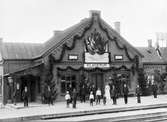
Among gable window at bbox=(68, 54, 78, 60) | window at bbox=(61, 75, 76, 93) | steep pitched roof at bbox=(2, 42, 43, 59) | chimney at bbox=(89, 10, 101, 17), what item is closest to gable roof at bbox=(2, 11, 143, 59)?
steep pitched roof at bbox=(2, 42, 43, 59)

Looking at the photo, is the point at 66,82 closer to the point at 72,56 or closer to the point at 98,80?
the point at 72,56

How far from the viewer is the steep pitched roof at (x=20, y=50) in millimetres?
33531

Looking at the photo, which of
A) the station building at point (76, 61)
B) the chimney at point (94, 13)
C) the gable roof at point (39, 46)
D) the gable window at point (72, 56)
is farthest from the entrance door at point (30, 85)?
the chimney at point (94, 13)

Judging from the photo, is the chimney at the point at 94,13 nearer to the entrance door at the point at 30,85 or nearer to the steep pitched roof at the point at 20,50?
the steep pitched roof at the point at 20,50

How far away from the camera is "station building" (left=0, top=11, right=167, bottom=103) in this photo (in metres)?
29.7

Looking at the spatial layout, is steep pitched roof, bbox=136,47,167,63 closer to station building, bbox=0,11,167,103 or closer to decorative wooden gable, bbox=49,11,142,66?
station building, bbox=0,11,167,103

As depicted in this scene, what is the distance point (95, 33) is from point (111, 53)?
2.76 metres

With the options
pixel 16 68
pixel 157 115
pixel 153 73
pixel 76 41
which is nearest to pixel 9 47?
pixel 16 68

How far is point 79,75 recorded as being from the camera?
3103cm

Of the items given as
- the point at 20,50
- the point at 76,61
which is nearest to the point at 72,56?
the point at 76,61

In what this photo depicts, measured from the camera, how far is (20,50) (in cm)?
3491

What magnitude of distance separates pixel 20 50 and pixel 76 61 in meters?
7.35

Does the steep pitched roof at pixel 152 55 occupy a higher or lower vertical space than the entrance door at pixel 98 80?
higher

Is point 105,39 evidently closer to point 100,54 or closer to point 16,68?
point 100,54
